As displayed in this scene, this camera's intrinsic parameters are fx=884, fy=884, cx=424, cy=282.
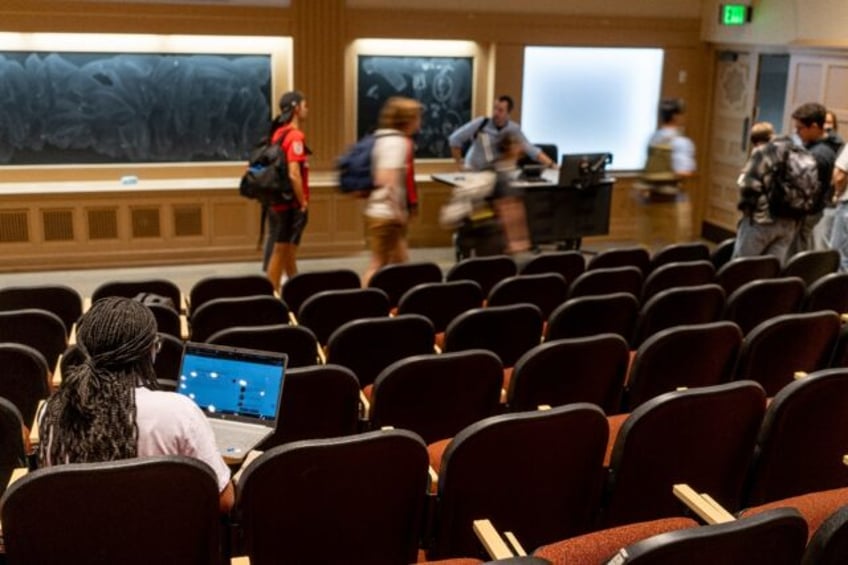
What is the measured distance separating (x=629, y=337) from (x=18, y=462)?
2.86 meters

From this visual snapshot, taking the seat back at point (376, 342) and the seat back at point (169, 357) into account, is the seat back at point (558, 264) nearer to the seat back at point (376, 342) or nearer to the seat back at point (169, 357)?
the seat back at point (376, 342)

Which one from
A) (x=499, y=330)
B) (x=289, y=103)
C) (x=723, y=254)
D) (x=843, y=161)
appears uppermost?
(x=289, y=103)

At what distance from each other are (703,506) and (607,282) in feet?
8.61

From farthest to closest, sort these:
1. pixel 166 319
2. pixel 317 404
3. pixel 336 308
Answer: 1. pixel 336 308
2. pixel 166 319
3. pixel 317 404

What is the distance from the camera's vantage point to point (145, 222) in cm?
826

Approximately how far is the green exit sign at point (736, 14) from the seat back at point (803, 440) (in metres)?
7.34

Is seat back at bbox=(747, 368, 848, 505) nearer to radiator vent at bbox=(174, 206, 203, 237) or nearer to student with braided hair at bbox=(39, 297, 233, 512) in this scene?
student with braided hair at bbox=(39, 297, 233, 512)

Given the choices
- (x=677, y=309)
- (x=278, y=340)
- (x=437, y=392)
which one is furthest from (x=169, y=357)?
(x=677, y=309)

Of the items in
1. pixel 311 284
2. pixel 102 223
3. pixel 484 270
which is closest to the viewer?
pixel 311 284

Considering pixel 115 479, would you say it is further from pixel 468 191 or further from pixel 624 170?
pixel 624 170

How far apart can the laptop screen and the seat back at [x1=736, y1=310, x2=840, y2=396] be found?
202cm

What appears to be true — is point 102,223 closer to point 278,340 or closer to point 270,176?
point 270,176

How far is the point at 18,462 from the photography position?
9.27ft

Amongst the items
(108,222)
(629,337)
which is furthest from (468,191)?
(108,222)
